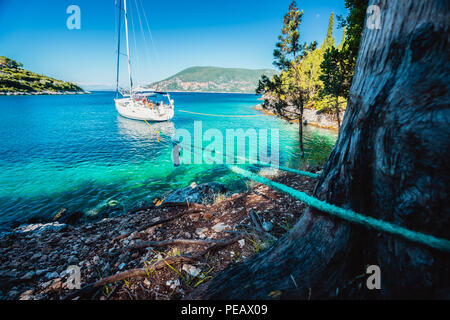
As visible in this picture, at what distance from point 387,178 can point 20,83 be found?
16760cm

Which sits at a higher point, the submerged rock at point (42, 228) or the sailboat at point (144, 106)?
the sailboat at point (144, 106)

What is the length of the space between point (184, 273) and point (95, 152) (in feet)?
63.4

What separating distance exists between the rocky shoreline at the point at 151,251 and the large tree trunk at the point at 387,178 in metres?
1.35

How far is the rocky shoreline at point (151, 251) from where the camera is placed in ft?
8.16

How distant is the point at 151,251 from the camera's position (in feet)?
10.9

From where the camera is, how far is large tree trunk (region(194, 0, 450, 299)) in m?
0.94

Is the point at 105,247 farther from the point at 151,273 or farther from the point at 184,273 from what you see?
the point at 184,273

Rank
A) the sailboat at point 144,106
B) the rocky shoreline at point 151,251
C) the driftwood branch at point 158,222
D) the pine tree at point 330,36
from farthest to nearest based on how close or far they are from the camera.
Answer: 1. the pine tree at point 330,36
2. the sailboat at point 144,106
3. the driftwood branch at point 158,222
4. the rocky shoreline at point 151,251

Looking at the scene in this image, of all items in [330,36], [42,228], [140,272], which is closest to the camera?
[140,272]

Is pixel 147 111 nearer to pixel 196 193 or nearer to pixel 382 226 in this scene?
pixel 196 193

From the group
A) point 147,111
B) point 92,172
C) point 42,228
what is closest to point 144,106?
point 147,111

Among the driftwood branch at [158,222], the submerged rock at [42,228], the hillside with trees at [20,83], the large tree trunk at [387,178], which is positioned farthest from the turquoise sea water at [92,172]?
the hillside with trees at [20,83]

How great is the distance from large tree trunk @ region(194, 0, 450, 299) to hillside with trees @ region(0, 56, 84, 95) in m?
156

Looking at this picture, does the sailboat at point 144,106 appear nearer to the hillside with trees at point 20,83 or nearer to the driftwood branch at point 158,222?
the driftwood branch at point 158,222
